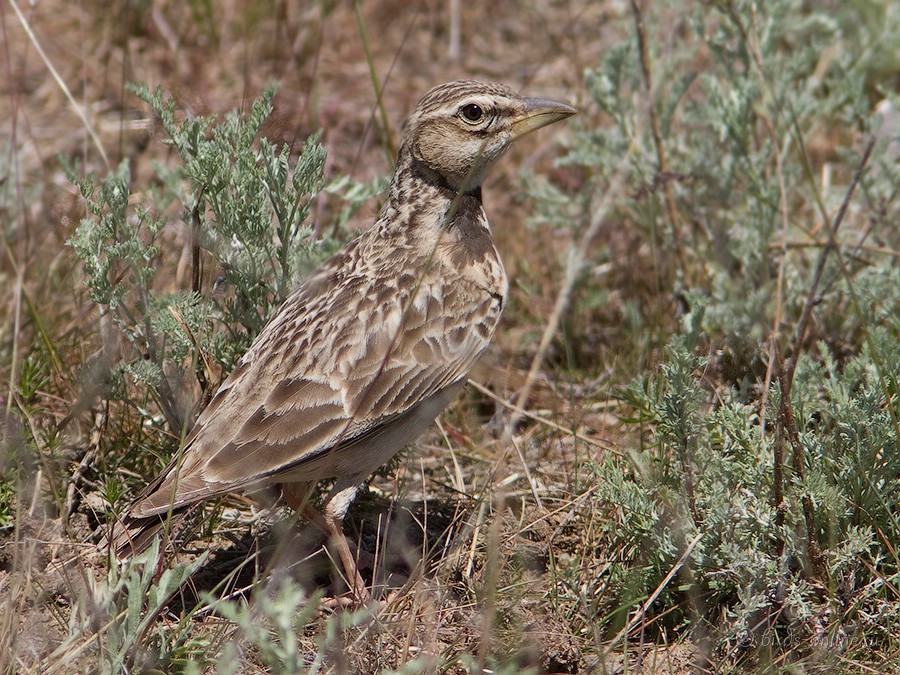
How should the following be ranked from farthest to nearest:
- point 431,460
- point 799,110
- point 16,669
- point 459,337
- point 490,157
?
point 799,110, point 431,460, point 490,157, point 459,337, point 16,669

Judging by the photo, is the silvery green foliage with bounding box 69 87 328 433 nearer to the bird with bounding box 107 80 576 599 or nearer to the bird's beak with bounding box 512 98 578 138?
the bird with bounding box 107 80 576 599

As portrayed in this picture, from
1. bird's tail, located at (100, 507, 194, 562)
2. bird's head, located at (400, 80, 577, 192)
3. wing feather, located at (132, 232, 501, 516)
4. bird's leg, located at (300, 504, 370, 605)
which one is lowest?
bird's leg, located at (300, 504, 370, 605)

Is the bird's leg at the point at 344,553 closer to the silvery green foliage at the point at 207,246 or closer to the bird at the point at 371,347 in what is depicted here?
the bird at the point at 371,347

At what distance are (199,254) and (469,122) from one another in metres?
1.36

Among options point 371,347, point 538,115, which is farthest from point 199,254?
point 538,115

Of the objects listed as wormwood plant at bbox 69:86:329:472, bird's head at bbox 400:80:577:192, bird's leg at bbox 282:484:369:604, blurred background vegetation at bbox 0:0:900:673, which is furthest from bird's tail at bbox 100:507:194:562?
bird's head at bbox 400:80:577:192

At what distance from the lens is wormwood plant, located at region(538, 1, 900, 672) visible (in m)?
Answer: 4.38

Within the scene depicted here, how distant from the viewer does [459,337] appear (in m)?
4.96

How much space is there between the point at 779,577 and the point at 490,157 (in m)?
2.24

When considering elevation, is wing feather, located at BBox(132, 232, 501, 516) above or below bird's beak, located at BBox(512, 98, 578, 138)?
below

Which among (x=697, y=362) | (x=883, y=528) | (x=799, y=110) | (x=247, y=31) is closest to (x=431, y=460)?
(x=697, y=362)

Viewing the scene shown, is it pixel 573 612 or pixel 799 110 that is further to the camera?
pixel 799 110

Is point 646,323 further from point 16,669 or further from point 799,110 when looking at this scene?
point 16,669

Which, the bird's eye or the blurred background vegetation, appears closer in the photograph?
the blurred background vegetation
